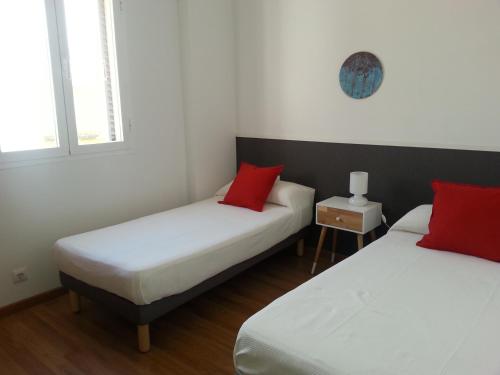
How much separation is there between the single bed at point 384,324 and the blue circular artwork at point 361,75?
1500 mm

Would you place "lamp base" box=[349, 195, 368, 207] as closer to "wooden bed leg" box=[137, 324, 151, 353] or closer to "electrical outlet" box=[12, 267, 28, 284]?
"wooden bed leg" box=[137, 324, 151, 353]

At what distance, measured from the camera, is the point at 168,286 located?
225 cm

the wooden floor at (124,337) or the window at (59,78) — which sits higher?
the window at (59,78)

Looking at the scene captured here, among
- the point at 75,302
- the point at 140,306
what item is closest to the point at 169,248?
the point at 140,306

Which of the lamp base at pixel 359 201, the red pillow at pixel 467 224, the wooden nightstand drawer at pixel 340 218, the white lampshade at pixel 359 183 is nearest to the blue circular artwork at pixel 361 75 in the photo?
the white lampshade at pixel 359 183

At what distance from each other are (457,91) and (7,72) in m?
2.97

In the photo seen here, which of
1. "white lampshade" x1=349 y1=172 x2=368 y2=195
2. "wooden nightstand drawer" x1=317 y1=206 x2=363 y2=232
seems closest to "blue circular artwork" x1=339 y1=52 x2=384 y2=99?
"white lampshade" x1=349 y1=172 x2=368 y2=195

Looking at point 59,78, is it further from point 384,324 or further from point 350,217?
point 384,324

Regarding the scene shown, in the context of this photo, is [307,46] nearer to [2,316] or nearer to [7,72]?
[7,72]

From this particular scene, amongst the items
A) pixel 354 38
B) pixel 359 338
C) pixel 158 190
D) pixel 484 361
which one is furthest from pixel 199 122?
pixel 484 361

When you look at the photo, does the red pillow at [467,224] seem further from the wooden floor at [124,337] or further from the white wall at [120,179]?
the white wall at [120,179]

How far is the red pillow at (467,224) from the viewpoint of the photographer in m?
2.18

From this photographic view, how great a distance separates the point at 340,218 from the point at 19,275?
230 centimetres

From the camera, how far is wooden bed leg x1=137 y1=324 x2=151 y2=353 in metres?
2.22
